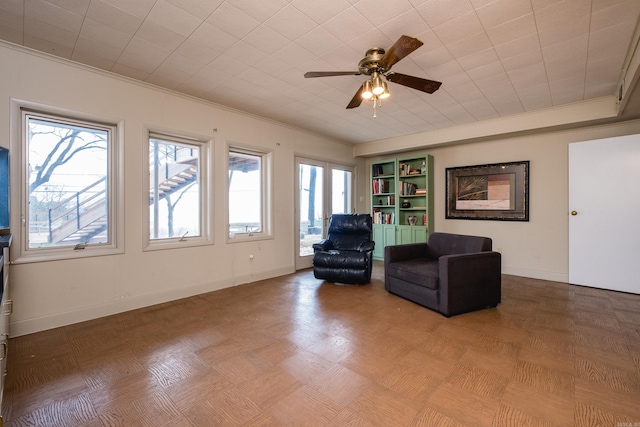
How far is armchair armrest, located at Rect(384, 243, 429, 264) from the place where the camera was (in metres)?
3.71

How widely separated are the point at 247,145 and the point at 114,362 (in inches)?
122

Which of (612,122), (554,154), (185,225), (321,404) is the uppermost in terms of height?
(612,122)

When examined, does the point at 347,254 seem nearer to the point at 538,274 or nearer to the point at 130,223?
the point at 130,223

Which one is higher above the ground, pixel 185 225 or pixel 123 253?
pixel 185 225

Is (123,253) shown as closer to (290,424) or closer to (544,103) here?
(290,424)

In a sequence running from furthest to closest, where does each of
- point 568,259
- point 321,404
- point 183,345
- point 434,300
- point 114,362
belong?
point 568,259
point 434,300
point 183,345
point 114,362
point 321,404

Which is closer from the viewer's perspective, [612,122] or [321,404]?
[321,404]

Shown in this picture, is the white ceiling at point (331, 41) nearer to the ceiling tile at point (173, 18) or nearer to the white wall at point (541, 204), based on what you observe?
the ceiling tile at point (173, 18)

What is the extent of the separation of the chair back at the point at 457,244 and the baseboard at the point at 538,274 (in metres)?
1.94

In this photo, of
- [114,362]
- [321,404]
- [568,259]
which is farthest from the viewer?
[568,259]

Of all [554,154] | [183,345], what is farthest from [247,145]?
[554,154]

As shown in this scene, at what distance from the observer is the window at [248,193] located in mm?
4277

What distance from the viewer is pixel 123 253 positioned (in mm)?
3090

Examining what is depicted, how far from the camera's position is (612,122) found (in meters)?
3.85
